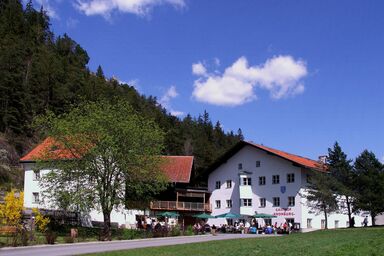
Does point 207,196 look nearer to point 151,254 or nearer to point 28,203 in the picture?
point 28,203

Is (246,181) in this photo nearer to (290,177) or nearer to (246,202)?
(246,202)

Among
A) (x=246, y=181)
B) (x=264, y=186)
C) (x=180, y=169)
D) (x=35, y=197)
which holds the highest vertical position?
(x=180, y=169)

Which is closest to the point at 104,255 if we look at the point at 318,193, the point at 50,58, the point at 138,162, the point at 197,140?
the point at 138,162

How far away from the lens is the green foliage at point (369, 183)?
5292 centimetres

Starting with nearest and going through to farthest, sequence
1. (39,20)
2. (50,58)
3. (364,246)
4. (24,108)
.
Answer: (364,246)
(24,108)
(50,58)
(39,20)

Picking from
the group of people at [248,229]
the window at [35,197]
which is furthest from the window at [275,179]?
the window at [35,197]

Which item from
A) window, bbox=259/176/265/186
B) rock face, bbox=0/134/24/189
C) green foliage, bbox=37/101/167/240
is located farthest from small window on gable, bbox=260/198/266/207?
rock face, bbox=0/134/24/189

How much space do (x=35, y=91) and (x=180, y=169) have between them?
35576 mm

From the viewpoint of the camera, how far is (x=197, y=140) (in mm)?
126062

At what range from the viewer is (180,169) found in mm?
75562

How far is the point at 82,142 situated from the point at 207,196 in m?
37.9

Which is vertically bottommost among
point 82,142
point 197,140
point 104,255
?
point 104,255

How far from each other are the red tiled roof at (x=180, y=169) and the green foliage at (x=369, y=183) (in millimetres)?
25232

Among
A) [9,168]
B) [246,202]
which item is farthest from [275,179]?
[9,168]
